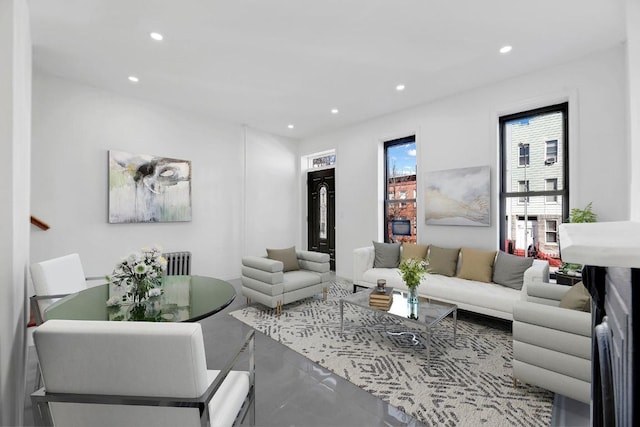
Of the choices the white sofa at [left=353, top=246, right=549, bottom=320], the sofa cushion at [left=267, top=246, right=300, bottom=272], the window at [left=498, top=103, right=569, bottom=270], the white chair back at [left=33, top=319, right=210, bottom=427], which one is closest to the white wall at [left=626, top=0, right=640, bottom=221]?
the white sofa at [left=353, top=246, right=549, bottom=320]

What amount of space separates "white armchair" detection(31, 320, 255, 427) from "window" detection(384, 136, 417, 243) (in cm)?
436

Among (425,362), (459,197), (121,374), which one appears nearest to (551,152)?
(459,197)

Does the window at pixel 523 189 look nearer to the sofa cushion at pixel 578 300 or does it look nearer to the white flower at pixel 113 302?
the sofa cushion at pixel 578 300

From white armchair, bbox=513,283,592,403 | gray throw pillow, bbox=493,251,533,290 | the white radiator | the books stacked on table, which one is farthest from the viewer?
the white radiator

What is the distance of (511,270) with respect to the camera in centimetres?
326

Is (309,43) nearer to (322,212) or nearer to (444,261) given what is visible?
(444,261)

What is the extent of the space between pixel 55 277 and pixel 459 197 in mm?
4523

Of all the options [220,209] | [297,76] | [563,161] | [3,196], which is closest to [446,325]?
[563,161]

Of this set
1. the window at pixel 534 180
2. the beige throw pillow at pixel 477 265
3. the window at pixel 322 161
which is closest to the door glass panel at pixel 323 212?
the window at pixel 322 161

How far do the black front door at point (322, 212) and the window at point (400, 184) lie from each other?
4.40ft

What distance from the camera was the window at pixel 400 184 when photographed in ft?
16.1

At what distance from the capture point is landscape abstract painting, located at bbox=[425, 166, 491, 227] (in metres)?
3.88

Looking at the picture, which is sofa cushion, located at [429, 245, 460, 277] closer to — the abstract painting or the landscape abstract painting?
the landscape abstract painting

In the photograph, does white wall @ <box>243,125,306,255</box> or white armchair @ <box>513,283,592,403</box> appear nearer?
white armchair @ <box>513,283,592,403</box>
